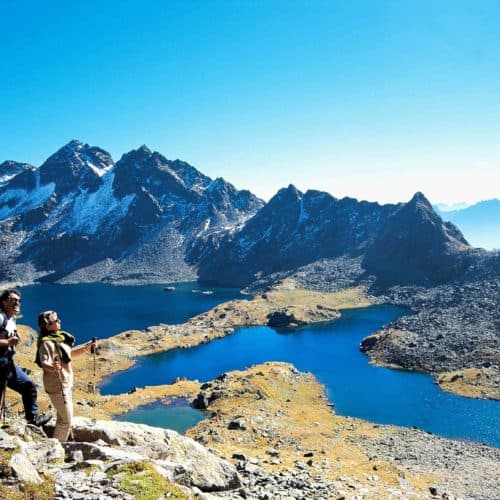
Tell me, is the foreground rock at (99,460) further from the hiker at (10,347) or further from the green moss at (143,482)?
the hiker at (10,347)

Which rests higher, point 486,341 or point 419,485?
point 486,341

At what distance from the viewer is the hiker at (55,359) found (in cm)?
1495

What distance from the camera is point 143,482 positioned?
14250 mm

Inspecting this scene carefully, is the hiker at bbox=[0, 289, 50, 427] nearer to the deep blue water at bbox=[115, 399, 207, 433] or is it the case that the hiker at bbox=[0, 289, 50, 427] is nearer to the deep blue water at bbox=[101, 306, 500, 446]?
the deep blue water at bbox=[115, 399, 207, 433]

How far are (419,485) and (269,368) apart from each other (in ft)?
180

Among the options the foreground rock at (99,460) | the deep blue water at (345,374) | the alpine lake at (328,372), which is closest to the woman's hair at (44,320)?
the foreground rock at (99,460)

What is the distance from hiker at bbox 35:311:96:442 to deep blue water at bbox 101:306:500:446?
6481 centimetres

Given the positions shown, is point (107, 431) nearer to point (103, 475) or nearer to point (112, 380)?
point (103, 475)

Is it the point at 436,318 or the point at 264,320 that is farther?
the point at 264,320

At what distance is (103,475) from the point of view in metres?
14.4

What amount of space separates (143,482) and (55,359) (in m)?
4.82

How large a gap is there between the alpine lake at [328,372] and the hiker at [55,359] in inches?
2167

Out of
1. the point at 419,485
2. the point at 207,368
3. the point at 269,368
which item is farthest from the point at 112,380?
the point at 419,485

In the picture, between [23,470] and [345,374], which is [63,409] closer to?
[23,470]
